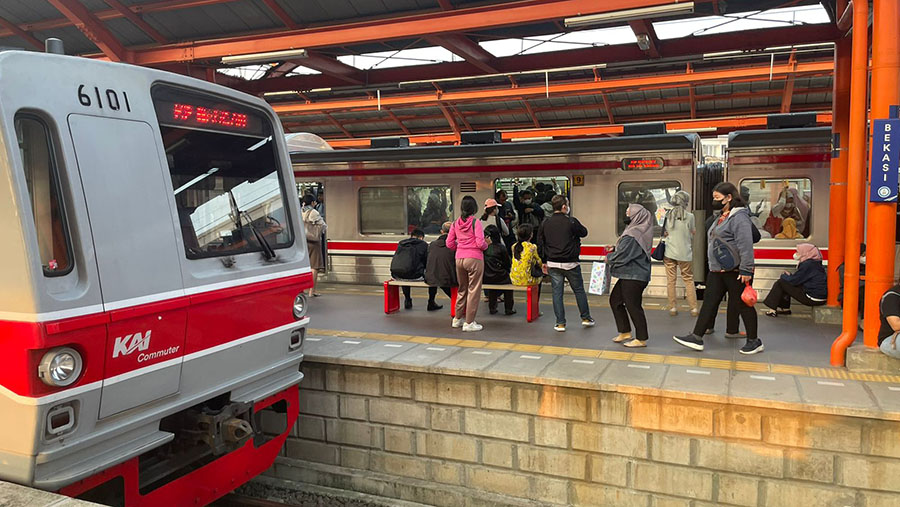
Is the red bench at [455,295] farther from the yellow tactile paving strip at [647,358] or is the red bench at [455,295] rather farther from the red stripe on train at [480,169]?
the red stripe on train at [480,169]

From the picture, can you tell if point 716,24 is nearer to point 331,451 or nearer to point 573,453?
point 573,453

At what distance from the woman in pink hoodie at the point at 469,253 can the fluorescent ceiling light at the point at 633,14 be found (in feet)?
7.65

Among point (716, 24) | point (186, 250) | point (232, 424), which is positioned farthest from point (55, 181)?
point (716, 24)

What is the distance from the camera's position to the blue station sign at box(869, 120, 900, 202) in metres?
4.98

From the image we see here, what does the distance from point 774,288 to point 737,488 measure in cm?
436

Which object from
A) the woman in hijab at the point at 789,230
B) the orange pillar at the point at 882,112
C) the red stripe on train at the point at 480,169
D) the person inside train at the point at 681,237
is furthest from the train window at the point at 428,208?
the orange pillar at the point at 882,112

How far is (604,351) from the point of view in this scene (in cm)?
602

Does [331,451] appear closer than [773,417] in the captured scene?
No

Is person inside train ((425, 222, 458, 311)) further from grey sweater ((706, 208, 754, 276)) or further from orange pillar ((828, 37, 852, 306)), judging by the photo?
orange pillar ((828, 37, 852, 306))

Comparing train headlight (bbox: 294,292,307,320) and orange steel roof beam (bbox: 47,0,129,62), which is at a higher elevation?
orange steel roof beam (bbox: 47,0,129,62)

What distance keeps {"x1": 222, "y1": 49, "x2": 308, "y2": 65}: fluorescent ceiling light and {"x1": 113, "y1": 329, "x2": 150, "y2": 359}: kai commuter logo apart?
19.1 ft

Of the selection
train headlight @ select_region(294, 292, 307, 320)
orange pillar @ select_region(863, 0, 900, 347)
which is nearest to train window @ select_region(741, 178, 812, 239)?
orange pillar @ select_region(863, 0, 900, 347)

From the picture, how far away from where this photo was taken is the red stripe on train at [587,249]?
884 cm

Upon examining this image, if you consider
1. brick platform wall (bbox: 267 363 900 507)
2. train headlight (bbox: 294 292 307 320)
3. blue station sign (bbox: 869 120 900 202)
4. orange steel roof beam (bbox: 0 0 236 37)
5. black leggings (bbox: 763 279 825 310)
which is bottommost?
brick platform wall (bbox: 267 363 900 507)
